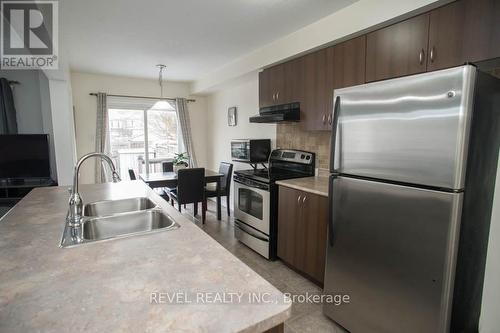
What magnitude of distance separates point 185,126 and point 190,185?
207 cm

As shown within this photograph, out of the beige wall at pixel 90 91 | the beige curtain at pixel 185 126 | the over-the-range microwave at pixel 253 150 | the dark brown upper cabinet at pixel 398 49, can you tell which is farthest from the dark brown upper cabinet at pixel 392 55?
the beige wall at pixel 90 91

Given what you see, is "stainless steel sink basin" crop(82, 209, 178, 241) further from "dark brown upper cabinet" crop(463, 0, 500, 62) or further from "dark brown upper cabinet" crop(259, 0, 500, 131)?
"dark brown upper cabinet" crop(463, 0, 500, 62)

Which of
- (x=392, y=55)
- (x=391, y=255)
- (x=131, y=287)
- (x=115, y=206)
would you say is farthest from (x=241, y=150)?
(x=131, y=287)

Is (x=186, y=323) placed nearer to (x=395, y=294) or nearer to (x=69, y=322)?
(x=69, y=322)

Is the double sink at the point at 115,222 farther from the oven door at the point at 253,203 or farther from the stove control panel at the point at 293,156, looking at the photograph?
the stove control panel at the point at 293,156

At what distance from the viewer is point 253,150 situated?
349cm

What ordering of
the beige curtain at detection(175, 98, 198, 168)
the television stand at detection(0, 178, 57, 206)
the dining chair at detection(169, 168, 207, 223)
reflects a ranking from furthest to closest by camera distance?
the beige curtain at detection(175, 98, 198, 168) → the dining chair at detection(169, 168, 207, 223) → the television stand at detection(0, 178, 57, 206)

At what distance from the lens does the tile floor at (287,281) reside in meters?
1.87

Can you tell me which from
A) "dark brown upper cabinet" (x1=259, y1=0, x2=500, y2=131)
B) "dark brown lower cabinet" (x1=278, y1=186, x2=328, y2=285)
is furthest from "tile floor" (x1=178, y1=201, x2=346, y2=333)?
"dark brown upper cabinet" (x1=259, y1=0, x2=500, y2=131)

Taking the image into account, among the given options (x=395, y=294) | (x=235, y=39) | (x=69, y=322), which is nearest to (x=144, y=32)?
(x=235, y=39)

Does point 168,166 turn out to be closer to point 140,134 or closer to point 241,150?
point 140,134

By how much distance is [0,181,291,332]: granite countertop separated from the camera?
2.17 ft

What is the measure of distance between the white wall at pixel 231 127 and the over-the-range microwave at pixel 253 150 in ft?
0.52

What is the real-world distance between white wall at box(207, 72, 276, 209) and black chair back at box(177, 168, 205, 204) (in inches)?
33.8
